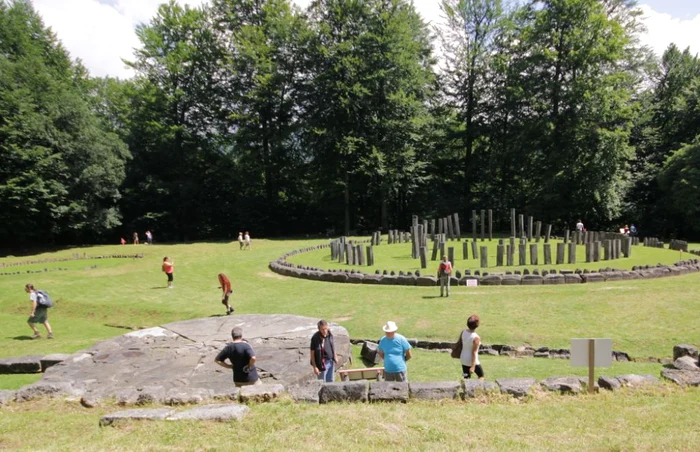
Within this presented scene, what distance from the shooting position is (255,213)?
48.4m

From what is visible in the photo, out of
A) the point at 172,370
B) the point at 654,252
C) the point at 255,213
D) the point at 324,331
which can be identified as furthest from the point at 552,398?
the point at 255,213

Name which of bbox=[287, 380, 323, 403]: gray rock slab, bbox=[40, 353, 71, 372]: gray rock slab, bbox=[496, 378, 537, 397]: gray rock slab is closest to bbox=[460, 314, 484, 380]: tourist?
bbox=[496, 378, 537, 397]: gray rock slab

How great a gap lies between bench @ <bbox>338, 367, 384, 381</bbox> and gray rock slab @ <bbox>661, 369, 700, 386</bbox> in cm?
506

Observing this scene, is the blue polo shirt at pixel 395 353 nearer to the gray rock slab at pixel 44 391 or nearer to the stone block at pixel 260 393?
the stone block at pixel 260 393

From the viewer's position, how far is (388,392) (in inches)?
286

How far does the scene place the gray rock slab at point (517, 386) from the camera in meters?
7.30

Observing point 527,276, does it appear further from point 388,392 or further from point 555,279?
point 388,392

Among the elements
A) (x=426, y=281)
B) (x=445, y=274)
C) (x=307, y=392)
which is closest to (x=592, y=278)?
(x=445, y=274)

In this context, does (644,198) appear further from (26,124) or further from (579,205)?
(26,124)

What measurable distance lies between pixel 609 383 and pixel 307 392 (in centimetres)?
481

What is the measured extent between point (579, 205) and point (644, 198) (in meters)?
7.35

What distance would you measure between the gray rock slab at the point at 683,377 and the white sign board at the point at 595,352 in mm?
1281

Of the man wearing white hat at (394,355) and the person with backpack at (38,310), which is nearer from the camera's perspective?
the man wearing white hat at (394,355)

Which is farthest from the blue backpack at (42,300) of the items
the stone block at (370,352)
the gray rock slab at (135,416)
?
the stone block at (370,352)
